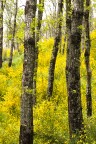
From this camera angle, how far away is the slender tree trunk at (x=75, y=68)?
8516 millimetres

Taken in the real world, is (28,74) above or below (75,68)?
below

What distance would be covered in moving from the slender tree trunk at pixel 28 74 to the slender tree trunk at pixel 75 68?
1.07 meters

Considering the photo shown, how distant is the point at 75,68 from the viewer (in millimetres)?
8609

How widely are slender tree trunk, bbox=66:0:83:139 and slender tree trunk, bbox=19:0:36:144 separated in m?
1.07

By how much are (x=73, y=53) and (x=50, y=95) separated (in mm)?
8248

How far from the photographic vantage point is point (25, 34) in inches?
345

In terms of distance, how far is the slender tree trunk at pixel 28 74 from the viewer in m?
8.67

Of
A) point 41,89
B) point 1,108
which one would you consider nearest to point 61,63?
point 41,89

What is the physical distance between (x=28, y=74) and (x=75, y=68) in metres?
→ 1.32

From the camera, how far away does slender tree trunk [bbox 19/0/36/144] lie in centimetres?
867

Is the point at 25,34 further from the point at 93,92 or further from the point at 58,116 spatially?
the point at 93,92

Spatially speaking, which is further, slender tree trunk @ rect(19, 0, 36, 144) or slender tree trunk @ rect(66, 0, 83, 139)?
slender tree trunk @ rect(19, 0, 36, 144)

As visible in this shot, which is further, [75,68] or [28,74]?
[28,74]

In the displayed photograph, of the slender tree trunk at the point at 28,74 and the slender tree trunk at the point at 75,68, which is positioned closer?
the slender tree trunk at the point at 75,68
